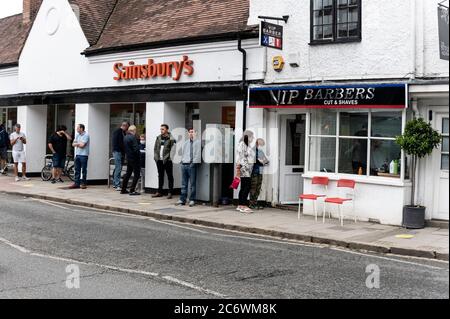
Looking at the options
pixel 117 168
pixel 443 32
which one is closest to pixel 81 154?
pixel 117 168

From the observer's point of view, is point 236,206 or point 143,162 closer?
point 236,206

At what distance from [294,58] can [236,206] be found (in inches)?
158

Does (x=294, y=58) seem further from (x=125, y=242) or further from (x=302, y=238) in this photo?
(x=125, y=242)

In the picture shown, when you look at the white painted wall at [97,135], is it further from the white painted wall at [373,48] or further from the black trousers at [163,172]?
the white painted wall at [373,48]

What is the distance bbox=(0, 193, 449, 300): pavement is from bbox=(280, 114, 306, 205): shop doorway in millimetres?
3415

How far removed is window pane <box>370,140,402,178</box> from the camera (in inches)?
476

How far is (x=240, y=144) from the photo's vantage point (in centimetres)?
1370

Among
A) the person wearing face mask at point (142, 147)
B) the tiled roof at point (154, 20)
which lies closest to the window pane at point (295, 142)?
the tiled roof at point (154, 20)

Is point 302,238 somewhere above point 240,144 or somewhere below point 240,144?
below

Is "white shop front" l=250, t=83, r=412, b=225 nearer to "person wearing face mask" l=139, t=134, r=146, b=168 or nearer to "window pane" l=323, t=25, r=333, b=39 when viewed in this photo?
"window pane" l=323, t=25, r=333, b=39

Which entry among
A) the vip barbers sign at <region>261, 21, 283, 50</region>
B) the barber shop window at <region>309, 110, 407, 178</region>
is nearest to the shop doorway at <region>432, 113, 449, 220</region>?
the barber shop window at <region>309, 110, 407, 178</region>
